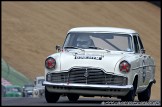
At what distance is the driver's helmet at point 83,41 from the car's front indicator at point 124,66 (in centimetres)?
124

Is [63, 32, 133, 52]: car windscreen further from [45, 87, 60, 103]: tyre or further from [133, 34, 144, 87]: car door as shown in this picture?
[45, 87, 60, 103]: tyre

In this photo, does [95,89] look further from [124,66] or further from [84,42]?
[84,42]

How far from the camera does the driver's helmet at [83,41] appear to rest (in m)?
15.9

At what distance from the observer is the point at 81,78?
14.7 metres

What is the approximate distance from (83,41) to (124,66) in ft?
5.05

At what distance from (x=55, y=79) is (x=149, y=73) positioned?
271 centimetres

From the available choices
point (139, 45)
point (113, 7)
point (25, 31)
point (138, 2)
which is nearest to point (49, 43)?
point (25, 31)

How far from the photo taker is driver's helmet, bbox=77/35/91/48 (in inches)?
624

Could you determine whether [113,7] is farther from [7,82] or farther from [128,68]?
[128,68]

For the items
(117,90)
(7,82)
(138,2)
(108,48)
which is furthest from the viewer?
(138,2)

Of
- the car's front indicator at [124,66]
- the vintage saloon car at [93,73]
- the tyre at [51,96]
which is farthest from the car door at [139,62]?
the tyre at [51,96]

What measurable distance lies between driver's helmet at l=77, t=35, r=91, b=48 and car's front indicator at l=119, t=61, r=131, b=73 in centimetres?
124

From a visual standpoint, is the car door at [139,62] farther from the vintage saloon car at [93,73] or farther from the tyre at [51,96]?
the tyre at [51,96]

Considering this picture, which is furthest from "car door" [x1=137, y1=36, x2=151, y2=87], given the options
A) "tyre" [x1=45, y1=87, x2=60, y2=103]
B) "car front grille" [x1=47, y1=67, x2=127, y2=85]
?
"tyre" [x1=45, y1=87, x2=60, y2=103]
